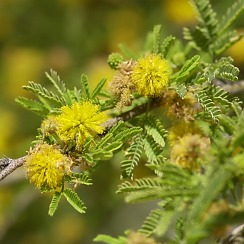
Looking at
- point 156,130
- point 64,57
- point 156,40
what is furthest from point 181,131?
point 64,57

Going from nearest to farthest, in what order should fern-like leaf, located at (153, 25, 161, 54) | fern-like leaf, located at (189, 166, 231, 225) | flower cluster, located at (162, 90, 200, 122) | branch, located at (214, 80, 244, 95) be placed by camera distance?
1. fern-like leaf, located at (189, 166, 231, 225)
2. flower cluster, located at (162, 90, 200, 122)
3. fern-like leaf, located at (153, 25, 161, 54)
4. branch, located at (214, 80, 244, 95)

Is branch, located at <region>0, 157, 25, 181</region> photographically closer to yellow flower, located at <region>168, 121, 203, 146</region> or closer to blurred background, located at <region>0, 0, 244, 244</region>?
yellow flower, located at <region>168, 121, 203, 146</region>

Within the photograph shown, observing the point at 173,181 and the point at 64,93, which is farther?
the point at 64,93

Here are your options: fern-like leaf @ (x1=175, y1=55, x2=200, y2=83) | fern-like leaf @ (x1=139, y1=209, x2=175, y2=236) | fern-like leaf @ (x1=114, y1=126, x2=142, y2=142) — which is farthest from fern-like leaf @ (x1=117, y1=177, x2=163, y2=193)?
fern-like leaf @ (x1=175, y1=55, x2=200, y2=83)

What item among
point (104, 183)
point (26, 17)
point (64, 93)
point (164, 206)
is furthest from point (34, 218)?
point (164, 206)

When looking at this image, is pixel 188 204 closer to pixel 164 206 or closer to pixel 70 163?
pixel 164 206

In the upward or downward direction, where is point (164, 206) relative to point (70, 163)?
downward

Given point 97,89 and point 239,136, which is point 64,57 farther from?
point 239,136

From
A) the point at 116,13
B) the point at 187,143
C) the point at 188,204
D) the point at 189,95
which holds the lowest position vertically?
the point at 188,204
